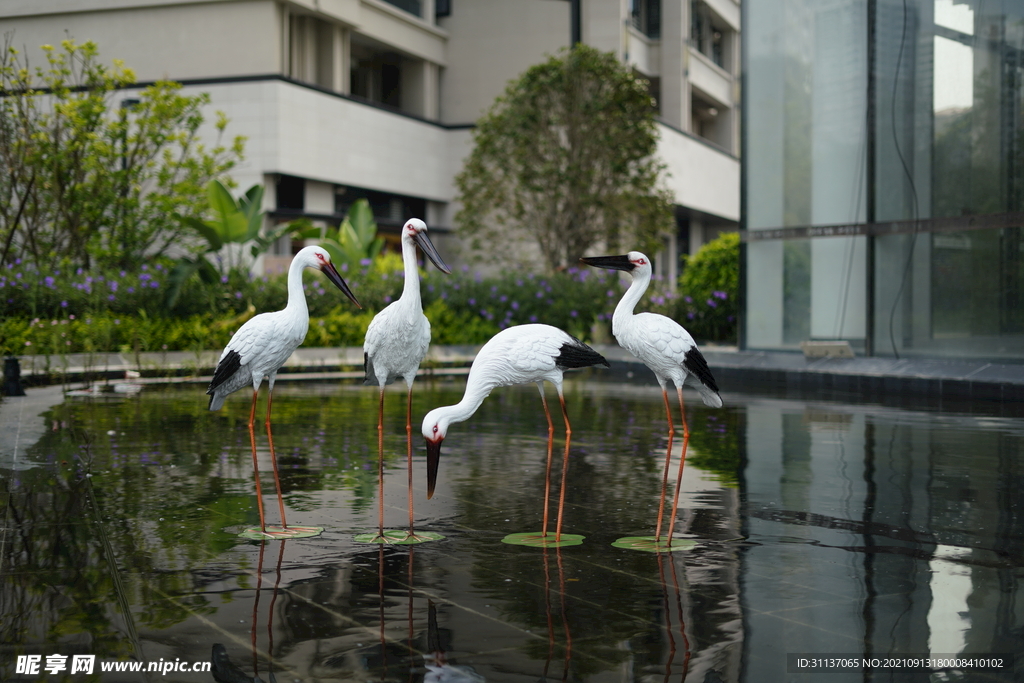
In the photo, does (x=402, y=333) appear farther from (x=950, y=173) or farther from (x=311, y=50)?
(x=311, y=50)

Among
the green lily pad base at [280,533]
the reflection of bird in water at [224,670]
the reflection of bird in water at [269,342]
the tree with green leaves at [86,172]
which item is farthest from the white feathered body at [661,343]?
the tree with green leaves at [86,172]

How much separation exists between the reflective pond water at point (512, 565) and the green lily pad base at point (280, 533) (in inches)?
3.7

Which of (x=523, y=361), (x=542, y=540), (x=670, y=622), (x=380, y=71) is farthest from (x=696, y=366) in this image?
(x=380, y=71)

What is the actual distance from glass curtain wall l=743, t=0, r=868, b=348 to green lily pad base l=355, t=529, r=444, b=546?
1353 cm

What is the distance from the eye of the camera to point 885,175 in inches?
679

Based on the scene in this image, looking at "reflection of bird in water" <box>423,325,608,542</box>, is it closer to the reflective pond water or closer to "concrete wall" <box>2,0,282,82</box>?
the reflective pond water

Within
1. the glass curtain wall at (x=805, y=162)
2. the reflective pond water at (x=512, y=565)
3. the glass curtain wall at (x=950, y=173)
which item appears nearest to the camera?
the reflective pond water at (x=512, y=565)

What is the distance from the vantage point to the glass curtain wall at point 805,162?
17.8 meters

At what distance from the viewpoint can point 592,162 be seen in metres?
24.8

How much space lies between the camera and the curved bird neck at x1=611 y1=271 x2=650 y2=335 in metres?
5.69

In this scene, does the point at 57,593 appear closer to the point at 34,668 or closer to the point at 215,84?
the point at 34,668

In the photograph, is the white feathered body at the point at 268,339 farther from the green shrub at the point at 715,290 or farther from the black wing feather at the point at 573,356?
the green shrub at the point at 715,290

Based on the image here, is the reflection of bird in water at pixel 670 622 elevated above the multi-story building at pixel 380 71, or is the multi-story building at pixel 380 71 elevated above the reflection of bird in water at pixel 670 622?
the multi-story building at pixel 380 71

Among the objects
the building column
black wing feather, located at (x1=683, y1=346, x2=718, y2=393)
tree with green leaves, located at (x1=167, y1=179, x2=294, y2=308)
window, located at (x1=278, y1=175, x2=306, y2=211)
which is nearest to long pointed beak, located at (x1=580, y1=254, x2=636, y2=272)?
black wing feather, located at (x1=683, y1=346, x2=718, y2=393)
